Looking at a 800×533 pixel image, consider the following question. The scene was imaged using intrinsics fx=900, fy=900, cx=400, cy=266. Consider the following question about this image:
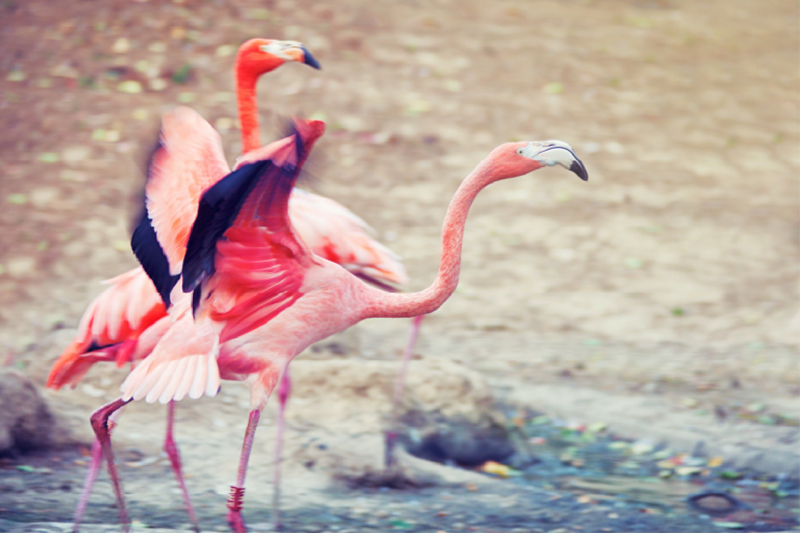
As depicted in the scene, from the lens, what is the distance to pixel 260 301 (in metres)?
3.20

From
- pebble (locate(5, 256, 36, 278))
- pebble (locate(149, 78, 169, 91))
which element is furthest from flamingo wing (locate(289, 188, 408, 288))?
pebble (locate(149, 78, 169, 91))

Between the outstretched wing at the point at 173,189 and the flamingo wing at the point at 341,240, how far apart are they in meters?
0.73

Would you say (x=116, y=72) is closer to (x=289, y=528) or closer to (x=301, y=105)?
(x=301, y=105)

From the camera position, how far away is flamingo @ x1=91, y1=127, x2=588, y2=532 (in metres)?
2.91

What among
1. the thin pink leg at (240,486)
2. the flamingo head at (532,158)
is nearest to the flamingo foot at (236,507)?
the thin pink leg at (240,486)

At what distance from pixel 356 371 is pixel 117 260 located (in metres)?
2.59

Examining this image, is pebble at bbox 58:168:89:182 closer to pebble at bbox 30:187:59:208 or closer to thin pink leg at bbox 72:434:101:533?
pebble at bbox 30:187:59:208

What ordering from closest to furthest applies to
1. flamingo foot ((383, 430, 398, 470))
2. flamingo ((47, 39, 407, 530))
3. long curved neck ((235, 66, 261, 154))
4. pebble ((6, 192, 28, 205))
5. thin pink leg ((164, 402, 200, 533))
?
flamingo ((47, 39, 407, 530)) < thin pink leg ((164, 402, 200, 533)) < flamingo foot ((383, 430, 398, 470)) < long curved neck ((235, 66, 261, 154)) < pebble ((6, 192, 28, 205))

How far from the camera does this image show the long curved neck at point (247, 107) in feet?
13.8

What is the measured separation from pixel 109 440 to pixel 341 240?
4.66 ft

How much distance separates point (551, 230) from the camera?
23.3 feet

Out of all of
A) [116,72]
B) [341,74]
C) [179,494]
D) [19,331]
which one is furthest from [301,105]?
[179,494]

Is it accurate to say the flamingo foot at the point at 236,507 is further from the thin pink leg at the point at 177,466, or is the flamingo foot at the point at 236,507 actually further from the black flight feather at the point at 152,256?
the black flight feather at the point at 152,256

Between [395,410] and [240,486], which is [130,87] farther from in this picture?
[240,486]
